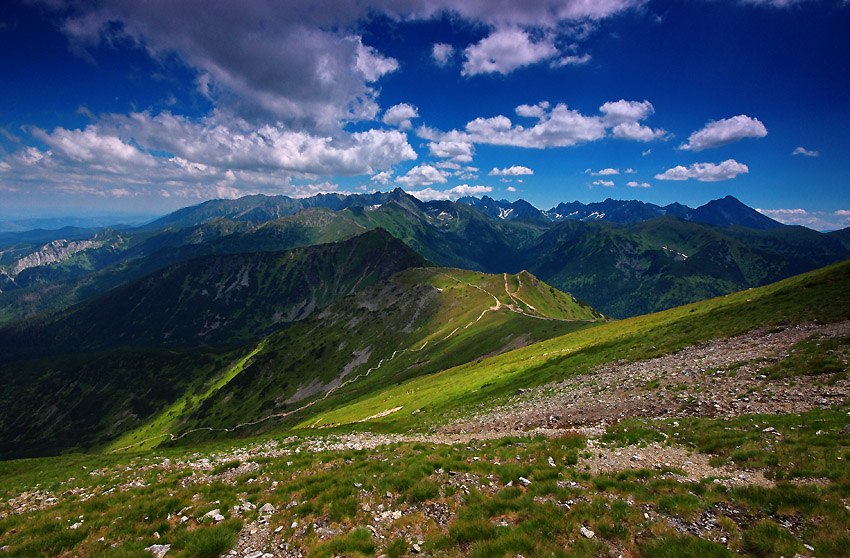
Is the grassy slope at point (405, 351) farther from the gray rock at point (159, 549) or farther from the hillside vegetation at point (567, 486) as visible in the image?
the gray rock at point (159, 549)

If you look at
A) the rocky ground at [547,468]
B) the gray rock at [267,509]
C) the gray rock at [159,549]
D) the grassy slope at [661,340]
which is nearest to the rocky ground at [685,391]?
the rocky ground at [547,468]

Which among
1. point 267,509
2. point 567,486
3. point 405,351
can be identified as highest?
point 567,486

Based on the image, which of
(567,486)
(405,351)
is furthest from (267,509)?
(405,351)

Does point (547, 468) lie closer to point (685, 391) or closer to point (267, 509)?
point (267, 509)

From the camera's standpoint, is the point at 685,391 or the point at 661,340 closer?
the point at 685,391

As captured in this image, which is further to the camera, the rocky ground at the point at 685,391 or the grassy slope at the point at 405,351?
the grassy slope at the point at 405,351

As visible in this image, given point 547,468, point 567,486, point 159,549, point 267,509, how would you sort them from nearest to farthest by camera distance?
1. point 159,549
2. point 267,509
3. point 567,486
4. point 547,468

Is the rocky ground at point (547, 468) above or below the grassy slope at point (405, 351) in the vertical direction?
above

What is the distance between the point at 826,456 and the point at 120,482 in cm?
3552

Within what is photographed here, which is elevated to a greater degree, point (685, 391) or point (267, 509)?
point (267, 509)

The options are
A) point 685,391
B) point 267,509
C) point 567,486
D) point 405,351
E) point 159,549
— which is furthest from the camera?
point 405,351

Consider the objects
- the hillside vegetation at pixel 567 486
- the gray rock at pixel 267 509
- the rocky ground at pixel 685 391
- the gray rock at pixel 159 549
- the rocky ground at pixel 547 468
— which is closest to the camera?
the hillside vegetation at pixel 567 486

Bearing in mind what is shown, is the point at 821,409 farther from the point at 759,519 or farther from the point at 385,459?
the point at 385,459

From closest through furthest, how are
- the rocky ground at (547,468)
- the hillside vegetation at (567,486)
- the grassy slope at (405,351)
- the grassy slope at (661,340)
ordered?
the hillside vegetation at (567,486), the rocky ground at (547,468), the grassy slope at (661,340), the grassy slope at (405,351)
